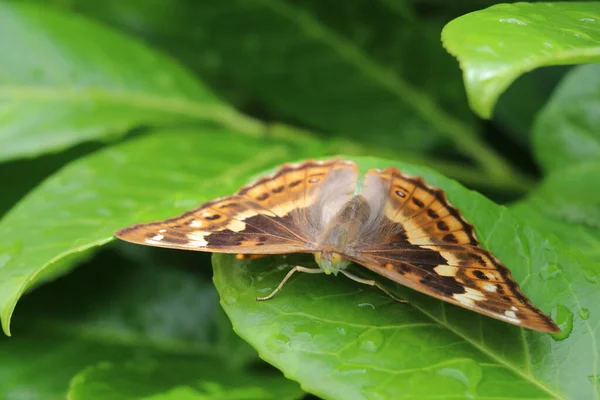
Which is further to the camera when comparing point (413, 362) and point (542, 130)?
point (542, 130)

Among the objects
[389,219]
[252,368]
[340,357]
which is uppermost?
Answer: [389,219]

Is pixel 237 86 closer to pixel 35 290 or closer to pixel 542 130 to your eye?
pixel 35 290

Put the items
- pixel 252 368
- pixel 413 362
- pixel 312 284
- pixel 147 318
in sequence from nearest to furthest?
1. pixel 413 362
2. pixel 312 284
3. pixel 252 368
4. pixel 147 318

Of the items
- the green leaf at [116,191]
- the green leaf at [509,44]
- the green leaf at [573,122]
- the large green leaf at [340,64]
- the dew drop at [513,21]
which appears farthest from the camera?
the large green leaf at [340,64]

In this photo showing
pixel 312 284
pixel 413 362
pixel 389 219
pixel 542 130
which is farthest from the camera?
pixel 542 130

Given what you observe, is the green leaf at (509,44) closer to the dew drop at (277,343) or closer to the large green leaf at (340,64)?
the dew drop at (277,343)

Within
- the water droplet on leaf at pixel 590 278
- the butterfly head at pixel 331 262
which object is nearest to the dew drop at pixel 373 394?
the butterfly head at pixel 331 262

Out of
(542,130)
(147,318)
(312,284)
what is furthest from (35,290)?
(542,130)
